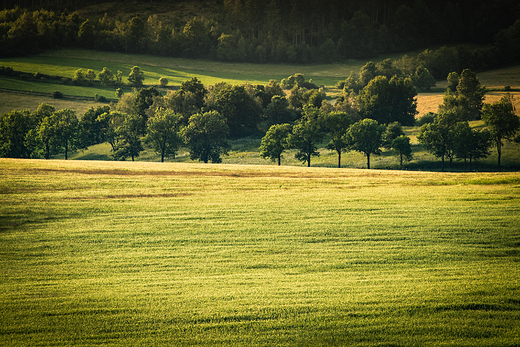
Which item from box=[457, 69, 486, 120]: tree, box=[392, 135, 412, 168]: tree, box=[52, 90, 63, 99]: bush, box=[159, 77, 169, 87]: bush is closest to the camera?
box=[392, 135, 412, 168]: tree

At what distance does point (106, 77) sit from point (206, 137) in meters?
59.0

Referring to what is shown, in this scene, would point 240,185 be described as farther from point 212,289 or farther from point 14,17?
point 14,17

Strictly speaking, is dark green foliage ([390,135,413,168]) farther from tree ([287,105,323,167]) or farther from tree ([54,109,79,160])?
tree ([54,109,79,160])

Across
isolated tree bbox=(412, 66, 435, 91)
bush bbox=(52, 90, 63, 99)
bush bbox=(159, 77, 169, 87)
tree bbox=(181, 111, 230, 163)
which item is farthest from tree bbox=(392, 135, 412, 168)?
bush bbox=(52, 90, 63, 99)

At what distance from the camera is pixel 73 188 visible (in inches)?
1302

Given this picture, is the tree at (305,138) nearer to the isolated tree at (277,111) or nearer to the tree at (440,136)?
the tree at (440,136)

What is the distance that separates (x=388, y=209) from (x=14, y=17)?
18342 centimetres

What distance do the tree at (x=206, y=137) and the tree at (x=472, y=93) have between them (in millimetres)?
55832

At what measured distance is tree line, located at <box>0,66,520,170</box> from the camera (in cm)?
7050

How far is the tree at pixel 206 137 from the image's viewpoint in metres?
80.1

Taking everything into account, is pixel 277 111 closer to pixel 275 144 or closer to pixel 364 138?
pixel 275 144

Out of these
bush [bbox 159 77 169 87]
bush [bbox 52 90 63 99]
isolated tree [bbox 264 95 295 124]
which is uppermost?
bush [bbox 159 77 169 87]

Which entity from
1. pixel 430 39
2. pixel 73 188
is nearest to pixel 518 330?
pixel 73 188

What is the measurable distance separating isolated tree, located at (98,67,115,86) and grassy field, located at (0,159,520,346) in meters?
97.7
